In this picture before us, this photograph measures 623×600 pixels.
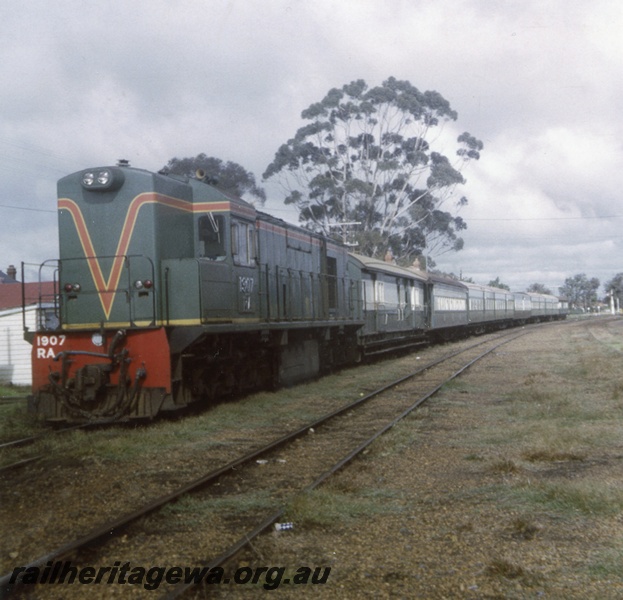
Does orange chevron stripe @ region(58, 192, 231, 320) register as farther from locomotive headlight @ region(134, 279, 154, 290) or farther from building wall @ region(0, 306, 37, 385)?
building wall @ region(0, 306, 37, 385)

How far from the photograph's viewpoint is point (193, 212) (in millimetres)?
11055

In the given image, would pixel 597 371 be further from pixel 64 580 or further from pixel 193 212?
pixel 64 580

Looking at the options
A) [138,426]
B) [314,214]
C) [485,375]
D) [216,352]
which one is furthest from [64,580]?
[314,214]

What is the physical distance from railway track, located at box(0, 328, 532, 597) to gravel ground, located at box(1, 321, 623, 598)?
145mm

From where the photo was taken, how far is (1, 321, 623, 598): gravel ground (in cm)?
414

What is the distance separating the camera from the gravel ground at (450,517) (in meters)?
4.14

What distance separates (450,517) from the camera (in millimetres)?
5469

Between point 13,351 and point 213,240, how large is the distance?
9706 millimetres

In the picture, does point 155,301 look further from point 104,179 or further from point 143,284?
point 104,179

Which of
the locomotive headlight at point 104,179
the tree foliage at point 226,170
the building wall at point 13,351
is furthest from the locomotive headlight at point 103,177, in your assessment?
the tree foliage at point 226,170

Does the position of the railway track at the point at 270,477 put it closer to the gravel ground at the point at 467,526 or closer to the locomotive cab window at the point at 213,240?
the gravel ground at the point at 467,526

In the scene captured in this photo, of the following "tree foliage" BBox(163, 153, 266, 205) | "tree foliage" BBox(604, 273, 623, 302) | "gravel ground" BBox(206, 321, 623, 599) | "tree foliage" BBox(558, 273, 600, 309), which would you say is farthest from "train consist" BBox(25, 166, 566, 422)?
"tree foliage" BBox(558, 273, 600, 309)

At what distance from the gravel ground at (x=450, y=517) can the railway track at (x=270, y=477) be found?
0.15 meters

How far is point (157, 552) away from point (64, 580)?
2.22 feet
